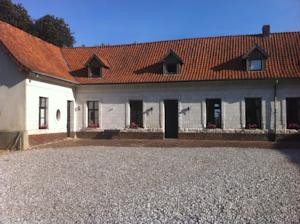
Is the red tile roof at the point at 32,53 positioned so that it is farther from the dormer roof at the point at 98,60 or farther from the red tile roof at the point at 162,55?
the dormer roof at the point at 98,60

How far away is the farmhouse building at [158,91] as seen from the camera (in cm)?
1888

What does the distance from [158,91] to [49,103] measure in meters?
6.57

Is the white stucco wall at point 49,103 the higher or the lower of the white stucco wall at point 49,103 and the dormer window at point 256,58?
the lower

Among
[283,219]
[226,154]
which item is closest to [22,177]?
[283,219]

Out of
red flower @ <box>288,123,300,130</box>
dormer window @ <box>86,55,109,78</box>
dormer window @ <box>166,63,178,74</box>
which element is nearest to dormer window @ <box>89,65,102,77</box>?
dormer window @ <box>86,55,109,78</box>

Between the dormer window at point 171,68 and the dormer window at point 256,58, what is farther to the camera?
the dormer window at point 171,68

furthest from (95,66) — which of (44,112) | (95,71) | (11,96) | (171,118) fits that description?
(11,96)

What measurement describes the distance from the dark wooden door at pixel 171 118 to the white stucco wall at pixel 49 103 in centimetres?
625

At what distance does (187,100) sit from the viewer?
22.5 m

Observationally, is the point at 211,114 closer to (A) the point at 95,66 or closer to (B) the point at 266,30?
(B) the point at 266,30

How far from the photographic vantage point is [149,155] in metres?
14.7

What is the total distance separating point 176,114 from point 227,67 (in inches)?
166

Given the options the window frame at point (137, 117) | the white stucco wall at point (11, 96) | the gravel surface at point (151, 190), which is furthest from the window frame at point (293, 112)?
the white stucco wall at point (11, 96)

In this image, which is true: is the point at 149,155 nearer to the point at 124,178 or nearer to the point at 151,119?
the point at 124,178
